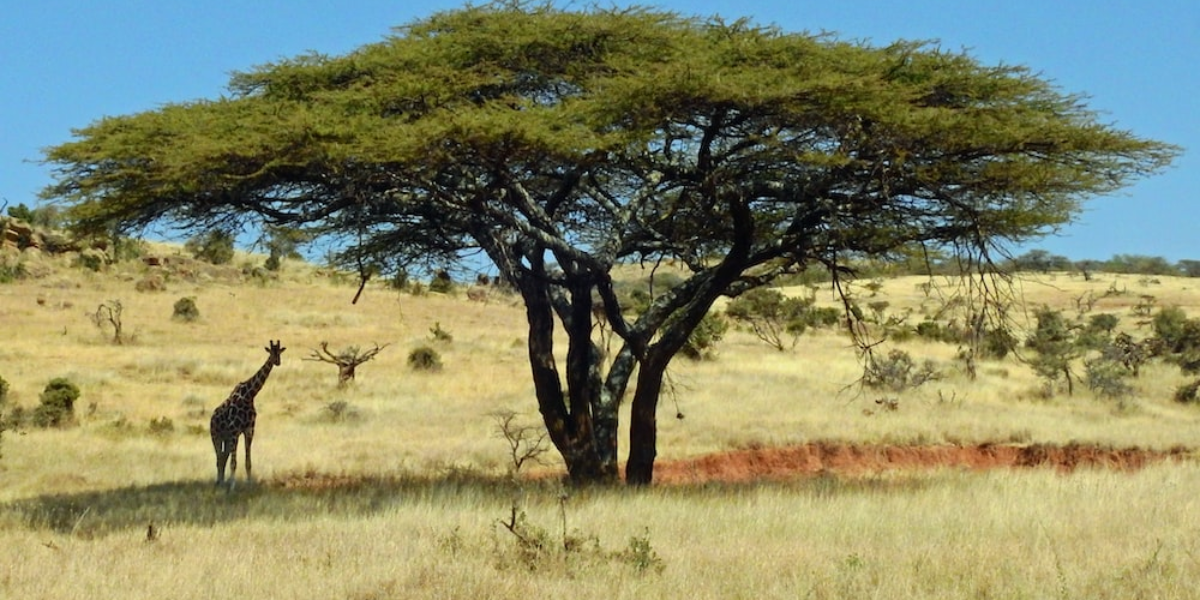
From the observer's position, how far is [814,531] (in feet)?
36.1

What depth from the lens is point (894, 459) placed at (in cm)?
2091

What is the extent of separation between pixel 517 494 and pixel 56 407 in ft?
40.2

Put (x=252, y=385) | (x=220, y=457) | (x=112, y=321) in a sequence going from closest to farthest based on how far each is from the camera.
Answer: (x=220, y=457) → (x=252, y=385) → (x=112, y=321)

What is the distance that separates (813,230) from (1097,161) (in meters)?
3.15

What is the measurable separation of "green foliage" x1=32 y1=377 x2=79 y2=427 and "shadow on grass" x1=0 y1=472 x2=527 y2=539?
6671 mm

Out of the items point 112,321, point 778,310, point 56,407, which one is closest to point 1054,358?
point 778,310

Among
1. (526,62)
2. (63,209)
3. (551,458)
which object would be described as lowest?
(551,458)

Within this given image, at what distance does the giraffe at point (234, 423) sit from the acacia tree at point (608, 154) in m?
2.40

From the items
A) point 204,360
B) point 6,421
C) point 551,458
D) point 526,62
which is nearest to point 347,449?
point 551,458

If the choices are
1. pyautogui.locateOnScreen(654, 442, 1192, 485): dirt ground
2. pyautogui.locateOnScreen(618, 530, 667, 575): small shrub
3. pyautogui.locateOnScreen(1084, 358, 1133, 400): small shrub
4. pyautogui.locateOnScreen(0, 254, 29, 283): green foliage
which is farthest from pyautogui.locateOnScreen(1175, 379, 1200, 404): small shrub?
pyautogui.locateOnScreen(0, 254, 29, 283): green foliage

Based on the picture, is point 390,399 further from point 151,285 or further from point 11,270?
point 11,270

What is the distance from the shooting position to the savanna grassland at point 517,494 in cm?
862

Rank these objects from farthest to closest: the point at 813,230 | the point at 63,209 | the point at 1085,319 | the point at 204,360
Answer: the point at 1085,319
the point at 204,360
the point at 813,230
the point at 63,209

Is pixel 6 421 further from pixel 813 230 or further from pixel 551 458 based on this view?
pixel 813 230
